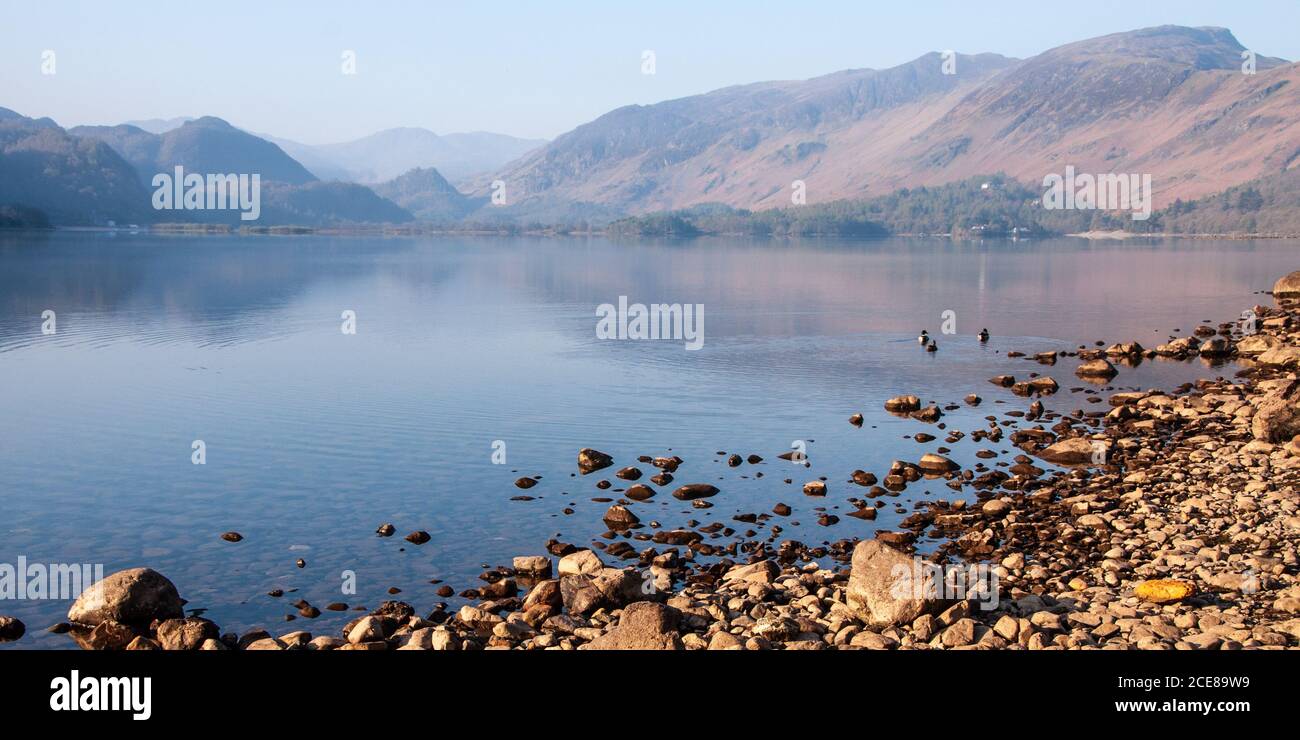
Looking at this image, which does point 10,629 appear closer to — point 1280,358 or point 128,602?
point 128,602

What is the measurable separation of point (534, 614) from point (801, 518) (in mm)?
8181

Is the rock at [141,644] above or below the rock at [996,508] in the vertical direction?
below

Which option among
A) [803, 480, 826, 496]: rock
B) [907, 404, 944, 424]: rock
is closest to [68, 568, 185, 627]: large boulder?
[803, 480, 826, 496]: rock

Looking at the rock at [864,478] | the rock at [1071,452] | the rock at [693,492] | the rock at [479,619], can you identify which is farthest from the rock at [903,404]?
the rock at [479,619]

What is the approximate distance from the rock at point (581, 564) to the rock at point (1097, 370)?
29.8 meters

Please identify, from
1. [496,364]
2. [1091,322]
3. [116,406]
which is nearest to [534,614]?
[116,406]

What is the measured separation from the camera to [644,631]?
15133 mm

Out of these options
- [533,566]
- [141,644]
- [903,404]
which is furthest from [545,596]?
[903,404]

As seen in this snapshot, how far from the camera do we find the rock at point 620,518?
22812 millimetres

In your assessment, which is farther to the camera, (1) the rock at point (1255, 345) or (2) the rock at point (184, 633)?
(1) the rock at point (1255, 345)

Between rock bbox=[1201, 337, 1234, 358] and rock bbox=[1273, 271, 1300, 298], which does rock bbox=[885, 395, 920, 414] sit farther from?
rock bbox=[1273, 271, 1300, 298]

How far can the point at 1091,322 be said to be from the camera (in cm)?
6762

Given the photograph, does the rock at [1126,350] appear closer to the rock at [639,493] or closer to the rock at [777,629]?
the rock at [639,493]
